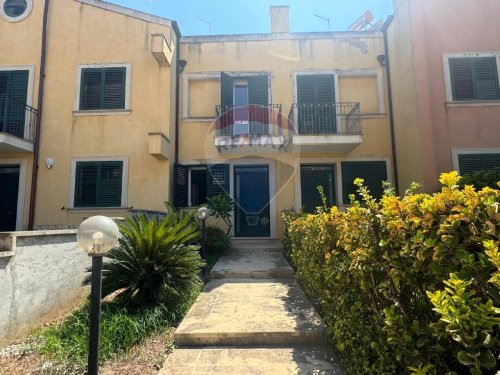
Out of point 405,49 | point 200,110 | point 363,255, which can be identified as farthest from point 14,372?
point 405,49

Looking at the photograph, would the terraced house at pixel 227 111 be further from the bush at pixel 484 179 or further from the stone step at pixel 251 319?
the stone step at pixel 251 319

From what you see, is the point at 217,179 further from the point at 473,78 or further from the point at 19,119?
the point at 473,78

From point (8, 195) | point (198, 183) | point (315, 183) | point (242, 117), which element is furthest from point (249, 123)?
point (8, 195)

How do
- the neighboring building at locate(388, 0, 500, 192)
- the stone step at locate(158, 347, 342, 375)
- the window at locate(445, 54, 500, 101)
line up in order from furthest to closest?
1. the window at locate(445, 54, 500, 101)
2. the neighboring building at locate(388, 0, 500, 192)
3. the stone step at locate(158, 347, 342, 375)

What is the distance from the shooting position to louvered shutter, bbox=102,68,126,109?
10078 mm

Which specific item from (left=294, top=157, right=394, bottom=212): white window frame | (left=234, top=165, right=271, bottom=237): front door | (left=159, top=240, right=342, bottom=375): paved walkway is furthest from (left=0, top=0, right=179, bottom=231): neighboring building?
(left=159, top=240, right=342, bottom=375): paved walkway

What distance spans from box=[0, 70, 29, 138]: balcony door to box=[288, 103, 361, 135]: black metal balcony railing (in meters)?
8.65

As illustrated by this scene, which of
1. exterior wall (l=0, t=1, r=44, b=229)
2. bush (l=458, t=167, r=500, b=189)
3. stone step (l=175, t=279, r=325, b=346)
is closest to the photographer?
stone step (l=175, t=279, r=325, b=346)

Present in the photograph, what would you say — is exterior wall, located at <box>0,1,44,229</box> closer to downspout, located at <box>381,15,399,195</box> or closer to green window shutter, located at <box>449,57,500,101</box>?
downspout, located at <box>381,15,399,195</box>

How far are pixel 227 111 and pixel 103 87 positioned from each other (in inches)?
160

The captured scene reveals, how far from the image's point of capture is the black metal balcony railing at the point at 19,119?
9805 millimetres

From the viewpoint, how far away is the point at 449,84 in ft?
30.7

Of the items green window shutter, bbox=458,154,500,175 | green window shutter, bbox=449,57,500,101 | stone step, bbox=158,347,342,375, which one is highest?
green window shutter, bbox=449,57,500,101

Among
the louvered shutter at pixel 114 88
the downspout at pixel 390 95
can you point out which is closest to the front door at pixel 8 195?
the louvered shutter at pixel 114 88
